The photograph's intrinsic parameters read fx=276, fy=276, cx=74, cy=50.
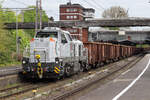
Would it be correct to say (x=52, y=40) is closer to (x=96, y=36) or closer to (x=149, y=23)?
(x=149, y=23)

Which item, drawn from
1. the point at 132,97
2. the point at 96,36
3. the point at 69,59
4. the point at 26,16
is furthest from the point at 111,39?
the point at 132,97

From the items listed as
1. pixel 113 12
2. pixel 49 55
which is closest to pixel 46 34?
pixel 49 55

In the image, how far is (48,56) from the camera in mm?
16953

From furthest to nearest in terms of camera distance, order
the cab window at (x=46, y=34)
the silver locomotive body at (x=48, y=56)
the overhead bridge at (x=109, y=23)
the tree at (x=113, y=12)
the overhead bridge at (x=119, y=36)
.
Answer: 1. the tree at (x=113, y=12)
2. the overhead bridge at (x=119, y=36)
3. the overhead bridge at (x=109, y=23)
4. the cab window at (x=46, y=34)
5. the silver locomotive body at (x=48, y=56)

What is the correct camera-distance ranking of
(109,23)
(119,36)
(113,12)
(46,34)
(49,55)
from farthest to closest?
(113,12)
(119,36)
(109,23)
(46,34)
(49,55)

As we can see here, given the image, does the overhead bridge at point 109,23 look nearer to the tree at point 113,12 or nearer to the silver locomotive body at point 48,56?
the silver locomotive body at point 48,56

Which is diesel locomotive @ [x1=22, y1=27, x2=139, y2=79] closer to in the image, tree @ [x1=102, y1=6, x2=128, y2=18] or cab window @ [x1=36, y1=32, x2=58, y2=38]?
cab window @ [x1=36, y1=32, x2=58, y2=38]

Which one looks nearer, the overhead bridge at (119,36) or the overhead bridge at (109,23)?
the overhead bridge at (109,23)

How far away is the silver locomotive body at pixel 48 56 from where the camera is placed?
1673 centimetres

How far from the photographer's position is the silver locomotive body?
1673cm

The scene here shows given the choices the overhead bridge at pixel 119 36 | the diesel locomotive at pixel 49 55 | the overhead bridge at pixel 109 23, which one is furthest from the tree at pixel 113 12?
the diesel locomotive at pixel 49 55

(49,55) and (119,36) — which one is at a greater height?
(49,55)

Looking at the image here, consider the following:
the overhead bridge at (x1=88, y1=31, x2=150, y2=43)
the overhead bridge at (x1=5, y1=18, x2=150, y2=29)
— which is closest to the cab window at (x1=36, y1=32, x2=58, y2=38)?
the overhead bridge at (x1=5, y1=18, x2=150, y2=29)

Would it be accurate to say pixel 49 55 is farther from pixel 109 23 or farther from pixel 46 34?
pixel 109 23
